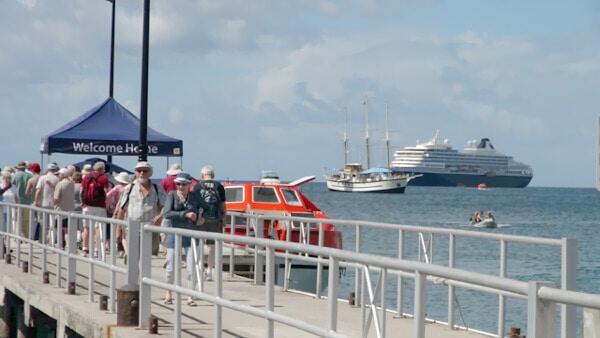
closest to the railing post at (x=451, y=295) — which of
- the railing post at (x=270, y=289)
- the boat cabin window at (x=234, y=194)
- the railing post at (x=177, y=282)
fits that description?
the railing post at (x=177, y=282)

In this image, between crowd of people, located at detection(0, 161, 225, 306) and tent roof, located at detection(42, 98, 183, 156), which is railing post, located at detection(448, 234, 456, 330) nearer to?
crowd of people, located at detection(0, 161, 225, 306)

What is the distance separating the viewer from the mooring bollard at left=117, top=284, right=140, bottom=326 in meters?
11.5

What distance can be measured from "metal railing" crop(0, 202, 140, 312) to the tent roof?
3533 mm

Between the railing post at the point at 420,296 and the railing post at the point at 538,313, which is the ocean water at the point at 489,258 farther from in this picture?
the railing post at the point at 538,313

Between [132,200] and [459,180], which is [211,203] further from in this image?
[459,180]

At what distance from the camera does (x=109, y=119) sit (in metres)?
26.4

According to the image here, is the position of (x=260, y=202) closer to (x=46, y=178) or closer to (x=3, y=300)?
(x=46, y=178)

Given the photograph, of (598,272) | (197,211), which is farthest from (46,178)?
(598,272)

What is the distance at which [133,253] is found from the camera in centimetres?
1195

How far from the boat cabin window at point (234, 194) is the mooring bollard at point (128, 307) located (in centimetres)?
1444

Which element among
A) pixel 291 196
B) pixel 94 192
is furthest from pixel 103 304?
pixel 291 196

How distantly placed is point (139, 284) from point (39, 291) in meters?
3.44

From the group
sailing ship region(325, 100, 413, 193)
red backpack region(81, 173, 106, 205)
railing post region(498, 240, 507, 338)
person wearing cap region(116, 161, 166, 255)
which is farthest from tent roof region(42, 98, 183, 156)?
sailing ship region(325, 100, 413, 193)

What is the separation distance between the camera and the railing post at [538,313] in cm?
564
